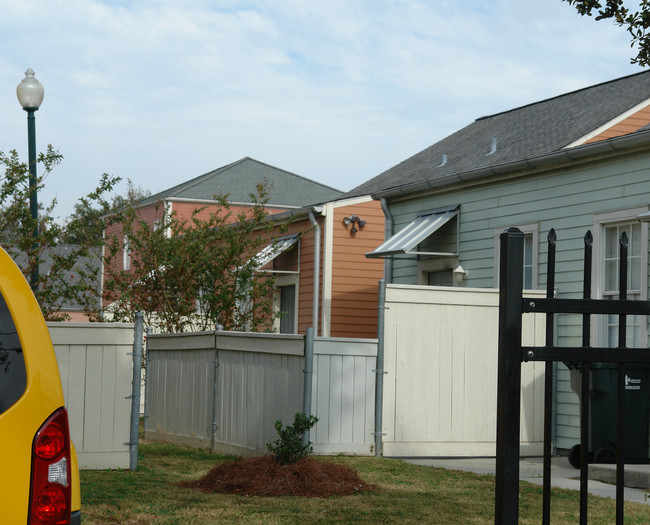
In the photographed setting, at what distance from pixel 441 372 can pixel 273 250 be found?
657 centimetres

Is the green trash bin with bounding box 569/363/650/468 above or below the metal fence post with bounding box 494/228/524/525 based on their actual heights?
below

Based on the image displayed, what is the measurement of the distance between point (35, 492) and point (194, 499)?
5327 mm

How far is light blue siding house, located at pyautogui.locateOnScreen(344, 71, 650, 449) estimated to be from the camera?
40.1 feet

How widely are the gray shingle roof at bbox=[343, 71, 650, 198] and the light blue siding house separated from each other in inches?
1.6

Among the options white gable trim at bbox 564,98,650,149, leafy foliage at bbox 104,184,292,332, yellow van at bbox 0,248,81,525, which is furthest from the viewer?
leafy foliage at bbox 104,184,292,332

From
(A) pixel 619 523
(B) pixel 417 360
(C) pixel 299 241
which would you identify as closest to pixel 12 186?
(B) pixel 417 360

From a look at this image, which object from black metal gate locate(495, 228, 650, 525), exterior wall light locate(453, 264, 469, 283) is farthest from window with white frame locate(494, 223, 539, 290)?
black metal gate locate(495, 228, 650, 525)

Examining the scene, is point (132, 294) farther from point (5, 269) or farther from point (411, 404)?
point (5, 269)

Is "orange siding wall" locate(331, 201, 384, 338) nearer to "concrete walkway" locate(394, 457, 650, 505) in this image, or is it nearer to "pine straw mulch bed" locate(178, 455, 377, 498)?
"concrete walkway" locate(394, 457, 650, 505)

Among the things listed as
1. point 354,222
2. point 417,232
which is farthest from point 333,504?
point 354,222

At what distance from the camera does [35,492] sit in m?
3.10

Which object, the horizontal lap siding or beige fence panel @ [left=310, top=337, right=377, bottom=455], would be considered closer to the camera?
beige fence panel @ [left=310, top=337, right=377, bottom=455]

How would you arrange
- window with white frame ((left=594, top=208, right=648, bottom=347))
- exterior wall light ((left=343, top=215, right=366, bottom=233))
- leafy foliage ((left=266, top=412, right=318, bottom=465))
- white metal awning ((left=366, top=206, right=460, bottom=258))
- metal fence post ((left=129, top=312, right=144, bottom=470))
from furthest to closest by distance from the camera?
1. exterior wall light ((left=343, top=215, right=366, bottom=233))
2. white metal awning ((left=366, top=206, right=460, bottom=258))
3. window with white frame ((left=594, top=208, right=648, bottom=347))
4. metal fence post ((left=129, top=312, right=144, bottom=470))
5. leafy foliage ((left=266, top=412, right=318, bottom=465))

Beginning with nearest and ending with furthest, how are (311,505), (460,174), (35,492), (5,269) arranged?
1. (35,492)
2. (5,269)
3. (311,505)
4. (460,174)
